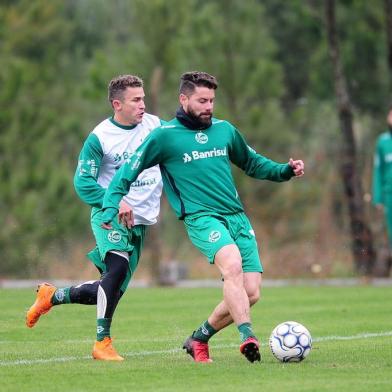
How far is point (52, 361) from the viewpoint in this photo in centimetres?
914

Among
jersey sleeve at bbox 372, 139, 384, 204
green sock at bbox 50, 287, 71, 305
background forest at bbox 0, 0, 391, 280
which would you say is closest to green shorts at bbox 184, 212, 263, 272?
green sock at bbox 50, 287, 71, 305

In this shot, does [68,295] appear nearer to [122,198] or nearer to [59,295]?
[59,295]

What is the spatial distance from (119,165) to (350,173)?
45.5 feet

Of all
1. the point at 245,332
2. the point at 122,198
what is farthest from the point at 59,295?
the point at 245,332

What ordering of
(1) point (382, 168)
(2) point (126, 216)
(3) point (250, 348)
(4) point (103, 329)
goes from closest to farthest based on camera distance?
1. (3) point (250, 348)
2. (2) point (126, 216)
3. (4) point (103, 329)
4. (1) point (382, 168)

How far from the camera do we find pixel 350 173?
23344 millimetres

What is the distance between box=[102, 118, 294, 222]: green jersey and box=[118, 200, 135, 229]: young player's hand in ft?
0.18

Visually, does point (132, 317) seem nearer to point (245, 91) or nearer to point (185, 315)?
point (185, 315)

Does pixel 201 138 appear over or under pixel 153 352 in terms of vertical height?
over

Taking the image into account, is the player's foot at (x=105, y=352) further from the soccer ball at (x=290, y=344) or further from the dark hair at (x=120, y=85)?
the dark hair at (x=120, y=85)

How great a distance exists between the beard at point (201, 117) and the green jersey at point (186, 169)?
9 centimetres

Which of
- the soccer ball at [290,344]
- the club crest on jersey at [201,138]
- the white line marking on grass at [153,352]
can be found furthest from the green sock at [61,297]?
the soccer ball at [290,344]

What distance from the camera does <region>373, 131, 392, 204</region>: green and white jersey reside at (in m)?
17.7

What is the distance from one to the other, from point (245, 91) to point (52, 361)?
1980cm
